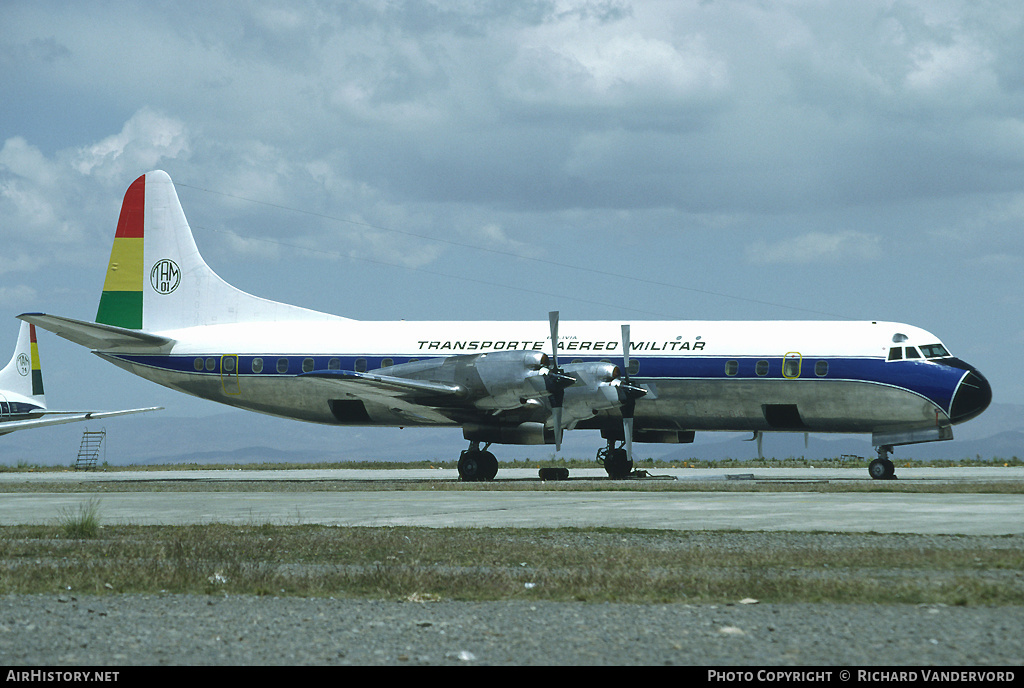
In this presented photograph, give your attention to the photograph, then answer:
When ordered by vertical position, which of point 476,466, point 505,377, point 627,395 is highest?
point 505,377

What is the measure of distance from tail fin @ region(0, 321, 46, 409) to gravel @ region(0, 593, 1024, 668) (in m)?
57.1

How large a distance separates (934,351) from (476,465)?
1465 centimetres

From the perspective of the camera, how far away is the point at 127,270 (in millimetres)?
41469

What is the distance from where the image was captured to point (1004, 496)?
22.8m

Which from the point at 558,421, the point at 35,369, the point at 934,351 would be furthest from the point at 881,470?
the point at 35,369

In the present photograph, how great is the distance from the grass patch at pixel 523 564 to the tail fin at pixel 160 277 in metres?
24.2

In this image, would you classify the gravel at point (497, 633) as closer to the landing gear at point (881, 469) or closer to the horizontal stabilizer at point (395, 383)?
the horizontal stabilizer at point (395, 383)

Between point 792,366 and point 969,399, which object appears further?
point 792,366

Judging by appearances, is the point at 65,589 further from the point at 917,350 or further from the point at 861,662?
the point at 917,350

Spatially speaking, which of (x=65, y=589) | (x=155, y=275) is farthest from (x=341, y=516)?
(x=155, y=275)

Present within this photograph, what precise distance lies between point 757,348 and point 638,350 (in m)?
3.72

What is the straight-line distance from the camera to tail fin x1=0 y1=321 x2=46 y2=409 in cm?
6203

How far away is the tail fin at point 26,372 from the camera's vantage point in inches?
2442

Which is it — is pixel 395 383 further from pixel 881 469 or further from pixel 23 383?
pixel 23 383
